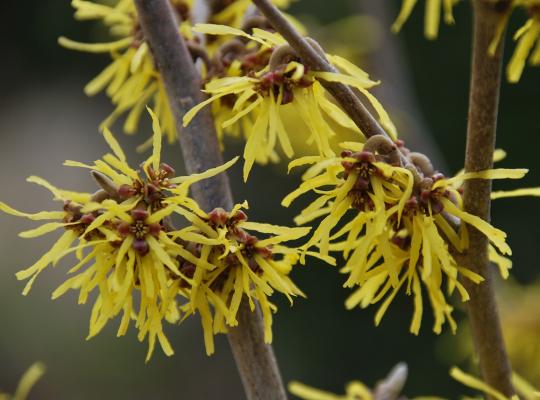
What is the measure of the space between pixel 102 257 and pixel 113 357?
10.2 feet

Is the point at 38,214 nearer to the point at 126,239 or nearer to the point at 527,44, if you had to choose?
the point at 126,239

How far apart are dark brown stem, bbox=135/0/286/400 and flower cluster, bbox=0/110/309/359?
0.04 metres

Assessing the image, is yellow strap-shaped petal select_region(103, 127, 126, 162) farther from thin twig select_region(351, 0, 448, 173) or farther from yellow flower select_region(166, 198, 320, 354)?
thin twig select_region(351, 0, 448, 173)

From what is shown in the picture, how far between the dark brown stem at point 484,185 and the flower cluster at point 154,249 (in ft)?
0.42

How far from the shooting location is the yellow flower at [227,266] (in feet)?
1.85

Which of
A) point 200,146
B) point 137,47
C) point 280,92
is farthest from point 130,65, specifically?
point 280,92

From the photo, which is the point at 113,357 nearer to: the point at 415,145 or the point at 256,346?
the point at 415,145

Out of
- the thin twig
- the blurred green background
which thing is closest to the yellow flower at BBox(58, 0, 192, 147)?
the thin twig

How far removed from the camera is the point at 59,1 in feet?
14.4

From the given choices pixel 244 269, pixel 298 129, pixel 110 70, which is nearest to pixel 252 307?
pixel 244 269

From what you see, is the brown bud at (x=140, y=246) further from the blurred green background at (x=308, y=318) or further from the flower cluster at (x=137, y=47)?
the blurred green background at (x=308, y=318)

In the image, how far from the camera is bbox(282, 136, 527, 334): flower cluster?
54cm

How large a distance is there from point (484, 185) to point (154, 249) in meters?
0.23

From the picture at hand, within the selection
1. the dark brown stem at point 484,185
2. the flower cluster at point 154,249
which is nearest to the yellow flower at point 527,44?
the dark brown stem at point 484,185
